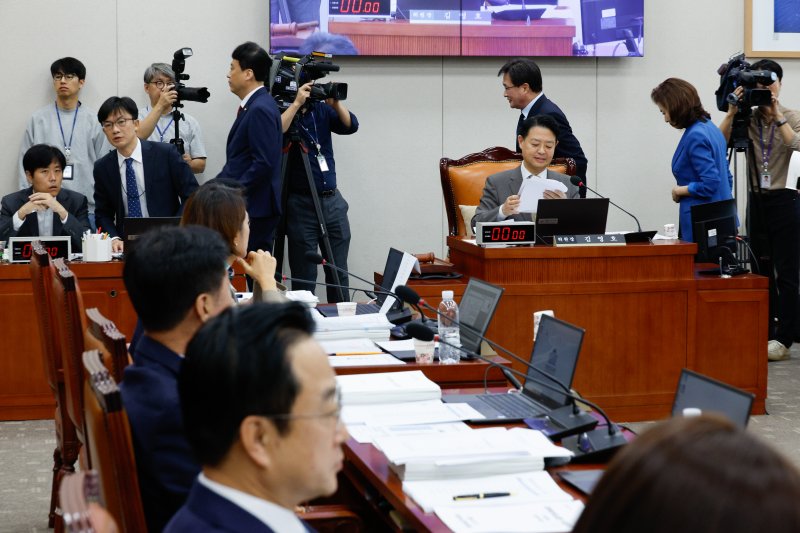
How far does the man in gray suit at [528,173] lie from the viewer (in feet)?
16.6

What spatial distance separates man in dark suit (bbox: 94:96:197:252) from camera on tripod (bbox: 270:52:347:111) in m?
0.80

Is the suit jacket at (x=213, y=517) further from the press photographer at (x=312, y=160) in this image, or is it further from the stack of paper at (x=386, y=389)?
the press photographer at (x=312, y=160)

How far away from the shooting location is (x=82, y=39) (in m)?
6.46

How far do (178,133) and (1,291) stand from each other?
1.68 metres

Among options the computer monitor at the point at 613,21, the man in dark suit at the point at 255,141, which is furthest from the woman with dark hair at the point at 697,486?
the computer monitor at the point at 613,21

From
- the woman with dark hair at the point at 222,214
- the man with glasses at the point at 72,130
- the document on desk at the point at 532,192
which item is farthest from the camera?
the man with glasses at the point at 72,130

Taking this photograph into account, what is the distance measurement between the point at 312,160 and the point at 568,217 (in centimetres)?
197

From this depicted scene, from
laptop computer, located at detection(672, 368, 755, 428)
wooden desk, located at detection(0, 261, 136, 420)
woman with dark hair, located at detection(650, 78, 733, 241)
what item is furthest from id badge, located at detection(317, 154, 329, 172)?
laptop computer, located at detection(672, 368, 755, 428)

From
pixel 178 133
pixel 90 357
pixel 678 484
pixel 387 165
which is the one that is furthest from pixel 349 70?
pixel 678 484

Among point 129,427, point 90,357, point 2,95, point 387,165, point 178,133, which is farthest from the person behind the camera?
point 387,165

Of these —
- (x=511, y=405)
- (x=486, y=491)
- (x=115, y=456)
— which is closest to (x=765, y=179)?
(x=511, y=405)

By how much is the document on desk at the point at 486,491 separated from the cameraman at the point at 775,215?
4.38m

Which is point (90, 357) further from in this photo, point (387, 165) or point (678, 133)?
point (678, 133)

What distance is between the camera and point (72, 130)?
630 cm
